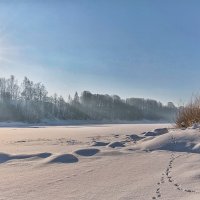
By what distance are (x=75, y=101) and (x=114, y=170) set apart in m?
80.6

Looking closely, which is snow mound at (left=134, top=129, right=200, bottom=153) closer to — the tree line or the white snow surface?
the white snow surface

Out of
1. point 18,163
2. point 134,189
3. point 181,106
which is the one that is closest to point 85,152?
point 18,163

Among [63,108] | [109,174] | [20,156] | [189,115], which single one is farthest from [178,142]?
[63,108]

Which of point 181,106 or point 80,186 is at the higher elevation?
point 181,106

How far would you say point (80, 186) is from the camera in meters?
3.41

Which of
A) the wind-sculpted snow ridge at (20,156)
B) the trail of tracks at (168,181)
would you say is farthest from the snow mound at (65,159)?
the trail of tracks at (168,181)

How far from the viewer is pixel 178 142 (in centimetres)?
590

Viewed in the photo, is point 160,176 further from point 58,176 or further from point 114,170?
point 58,176

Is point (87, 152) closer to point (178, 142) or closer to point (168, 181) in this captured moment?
point (178, 142)

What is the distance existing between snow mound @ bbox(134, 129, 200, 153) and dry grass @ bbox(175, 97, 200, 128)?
2772 millimetres

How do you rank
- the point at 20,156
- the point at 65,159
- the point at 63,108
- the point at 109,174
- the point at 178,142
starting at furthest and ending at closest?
the point at 63,108 → the point at 178,142 → the point at 20,156 → the point at 65,159 → the point at 109,174

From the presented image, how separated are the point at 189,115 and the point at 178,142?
361cm

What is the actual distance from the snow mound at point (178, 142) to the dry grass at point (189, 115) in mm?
2772

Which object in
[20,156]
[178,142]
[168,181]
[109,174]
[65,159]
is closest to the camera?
[168,181]
